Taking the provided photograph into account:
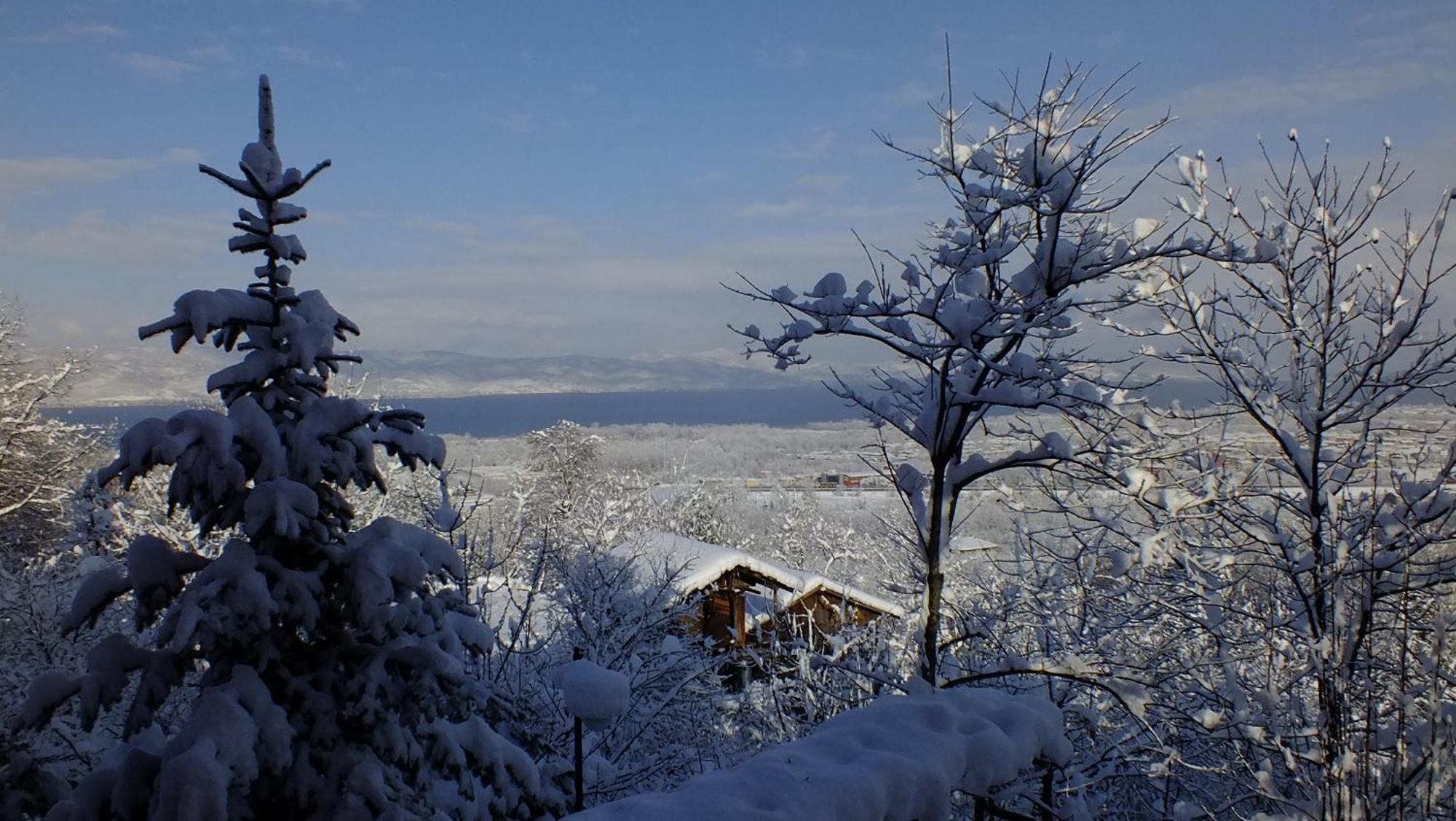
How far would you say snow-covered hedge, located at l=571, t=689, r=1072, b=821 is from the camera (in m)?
1.70

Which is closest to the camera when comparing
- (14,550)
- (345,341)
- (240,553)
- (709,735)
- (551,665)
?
(240,553)

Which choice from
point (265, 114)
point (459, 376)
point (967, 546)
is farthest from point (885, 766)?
point (459, 376)

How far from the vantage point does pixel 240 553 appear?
2852 mm

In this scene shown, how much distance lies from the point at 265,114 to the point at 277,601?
189 cm

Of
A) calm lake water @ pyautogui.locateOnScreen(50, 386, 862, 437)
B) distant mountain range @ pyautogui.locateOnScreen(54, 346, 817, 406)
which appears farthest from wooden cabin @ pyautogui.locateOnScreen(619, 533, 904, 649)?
calm lake water @ pyautogui.locateOnScreen(50, 386, 862, 437)

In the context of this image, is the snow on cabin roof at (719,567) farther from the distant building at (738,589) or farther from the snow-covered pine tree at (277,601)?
the snow-covered pine tree at (277,601)

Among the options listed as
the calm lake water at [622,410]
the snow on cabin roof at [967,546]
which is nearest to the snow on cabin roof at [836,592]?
the snow on cabin roof at [967,546]

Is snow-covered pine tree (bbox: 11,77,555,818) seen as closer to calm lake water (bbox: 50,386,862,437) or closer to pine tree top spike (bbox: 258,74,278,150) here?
pine tree top spike (bbox: 258,74,278,150)

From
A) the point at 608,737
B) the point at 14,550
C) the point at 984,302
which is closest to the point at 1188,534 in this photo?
the point at 984,302

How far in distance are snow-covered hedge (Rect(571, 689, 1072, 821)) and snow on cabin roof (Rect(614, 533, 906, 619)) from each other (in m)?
14.7

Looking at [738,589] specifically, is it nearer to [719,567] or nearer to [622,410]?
[719,567]

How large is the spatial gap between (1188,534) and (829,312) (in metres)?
5.08

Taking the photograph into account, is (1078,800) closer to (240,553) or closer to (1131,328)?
(240,553)

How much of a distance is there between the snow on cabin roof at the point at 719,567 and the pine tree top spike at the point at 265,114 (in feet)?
46.9
